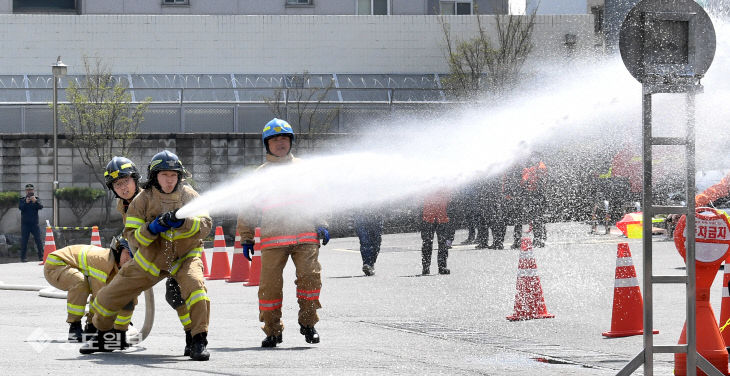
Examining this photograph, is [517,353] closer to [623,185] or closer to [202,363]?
[202,363]

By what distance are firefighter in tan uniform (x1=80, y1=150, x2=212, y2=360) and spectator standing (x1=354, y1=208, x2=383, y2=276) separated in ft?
26.7

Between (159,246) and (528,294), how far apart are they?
379cm

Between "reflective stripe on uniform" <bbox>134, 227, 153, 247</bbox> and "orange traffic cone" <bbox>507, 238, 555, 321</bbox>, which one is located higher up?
"reflective stripe on uniform" <bbox>134, 227, 153, 247</bbox>

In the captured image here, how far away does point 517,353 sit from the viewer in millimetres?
8766

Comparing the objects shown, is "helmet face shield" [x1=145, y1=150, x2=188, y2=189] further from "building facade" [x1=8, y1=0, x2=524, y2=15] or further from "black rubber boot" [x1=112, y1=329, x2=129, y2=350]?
"building facade" [x1=8, y1=0, x2=524, y2=15]

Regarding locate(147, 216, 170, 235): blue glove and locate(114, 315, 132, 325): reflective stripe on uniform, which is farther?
locate(114, 315, 132, 325): reflective stripe on uniform

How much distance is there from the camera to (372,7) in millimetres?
37938

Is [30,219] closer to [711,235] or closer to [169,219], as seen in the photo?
[169,219]

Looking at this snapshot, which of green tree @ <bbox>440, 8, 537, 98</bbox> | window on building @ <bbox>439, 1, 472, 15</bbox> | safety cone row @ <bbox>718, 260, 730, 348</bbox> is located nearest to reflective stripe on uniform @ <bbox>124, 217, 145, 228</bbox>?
safety cone row @ <bbox>718, 260, 730, 348</bbox>

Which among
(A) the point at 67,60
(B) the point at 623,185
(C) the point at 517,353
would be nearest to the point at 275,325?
(C) the point at 517,353

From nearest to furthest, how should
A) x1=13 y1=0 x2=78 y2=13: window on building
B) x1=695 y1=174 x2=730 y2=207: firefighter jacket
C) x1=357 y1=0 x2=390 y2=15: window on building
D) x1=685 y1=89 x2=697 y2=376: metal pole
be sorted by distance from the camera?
x1=685 y1=89 x2=697 y2=376: metal pole < x1=695 y1=174 x2=730 y2=207: firefighter jacket < x1=13 y1=0 x2=78 y2=13: window on building < x1=357 y1=0 x2=390 y2=15: window on building

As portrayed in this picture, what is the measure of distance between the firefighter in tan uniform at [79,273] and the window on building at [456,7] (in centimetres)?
3045

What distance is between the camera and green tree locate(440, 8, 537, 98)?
3256 cm

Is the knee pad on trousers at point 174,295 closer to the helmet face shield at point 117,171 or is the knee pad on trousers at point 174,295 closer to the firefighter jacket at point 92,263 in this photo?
the firefighter jacket at point 92,263
